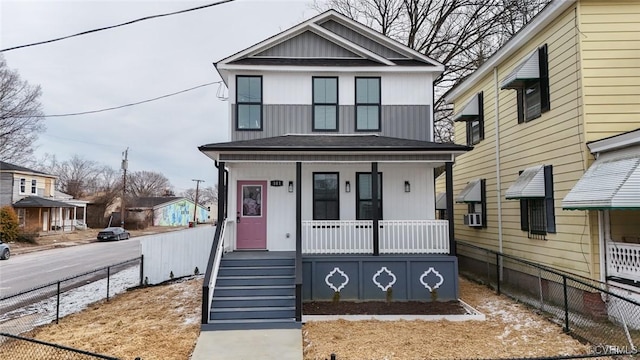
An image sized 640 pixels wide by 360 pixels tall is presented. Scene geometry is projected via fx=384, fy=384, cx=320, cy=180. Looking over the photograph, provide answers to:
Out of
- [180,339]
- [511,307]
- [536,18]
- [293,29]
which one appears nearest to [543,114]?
[536,18]

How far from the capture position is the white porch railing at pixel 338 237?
31.2 ft

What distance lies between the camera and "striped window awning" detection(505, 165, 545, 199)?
9.13 m

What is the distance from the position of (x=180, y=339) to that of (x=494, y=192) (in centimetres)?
1000

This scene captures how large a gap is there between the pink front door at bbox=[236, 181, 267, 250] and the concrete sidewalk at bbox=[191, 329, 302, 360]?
12.3 feet

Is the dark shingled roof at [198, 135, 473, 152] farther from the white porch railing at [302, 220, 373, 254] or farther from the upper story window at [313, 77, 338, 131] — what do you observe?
the white porch railing at [302, 220, 373, 254]

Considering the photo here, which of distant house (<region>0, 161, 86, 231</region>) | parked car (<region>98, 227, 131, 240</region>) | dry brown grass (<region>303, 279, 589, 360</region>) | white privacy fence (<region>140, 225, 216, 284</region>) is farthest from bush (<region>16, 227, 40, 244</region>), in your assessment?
dry brown grass (<region>303, 279, 589, 360</region>)

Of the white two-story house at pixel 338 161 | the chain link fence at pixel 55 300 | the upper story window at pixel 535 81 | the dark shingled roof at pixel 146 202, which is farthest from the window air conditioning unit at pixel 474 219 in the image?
the dark shingled roof at pixel 146 202

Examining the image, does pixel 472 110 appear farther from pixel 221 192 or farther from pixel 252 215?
pixel 221 192

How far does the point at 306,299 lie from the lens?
9031mm

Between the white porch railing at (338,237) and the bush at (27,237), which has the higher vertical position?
the white porch railing at (338,237)

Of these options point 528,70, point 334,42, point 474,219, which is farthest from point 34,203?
point 528,70

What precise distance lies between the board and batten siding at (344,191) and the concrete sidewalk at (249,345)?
4081 mm

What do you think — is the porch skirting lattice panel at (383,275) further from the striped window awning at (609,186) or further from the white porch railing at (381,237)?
the striped window awning at (609,186)
